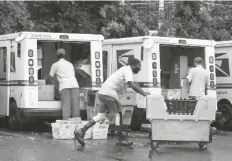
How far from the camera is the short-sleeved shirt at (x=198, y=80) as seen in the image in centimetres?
1491

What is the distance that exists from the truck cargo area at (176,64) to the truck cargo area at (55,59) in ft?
7.38

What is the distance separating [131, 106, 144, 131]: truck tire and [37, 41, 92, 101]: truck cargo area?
1.36 meters

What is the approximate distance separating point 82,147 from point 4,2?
7173 millimetres

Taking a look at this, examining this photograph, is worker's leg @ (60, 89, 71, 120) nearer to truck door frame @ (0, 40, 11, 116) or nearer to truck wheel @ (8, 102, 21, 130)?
truck wheel @ (8, 102, 21, 130)

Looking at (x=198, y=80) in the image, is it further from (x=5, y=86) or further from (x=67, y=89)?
(x=5, y=86)

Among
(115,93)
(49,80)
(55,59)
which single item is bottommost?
(115,93)

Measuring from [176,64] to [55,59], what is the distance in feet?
10.4

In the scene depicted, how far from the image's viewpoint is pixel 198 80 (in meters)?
14.9

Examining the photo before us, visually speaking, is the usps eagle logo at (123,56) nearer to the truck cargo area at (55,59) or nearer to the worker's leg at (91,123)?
the truck cargo area at (55,59)

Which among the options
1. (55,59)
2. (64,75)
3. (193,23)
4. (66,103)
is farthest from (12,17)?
(193,23)

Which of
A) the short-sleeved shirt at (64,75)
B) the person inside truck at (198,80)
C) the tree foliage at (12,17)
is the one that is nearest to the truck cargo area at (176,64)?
the person inside truck at (198,80)

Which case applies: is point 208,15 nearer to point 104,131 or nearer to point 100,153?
point 104,131

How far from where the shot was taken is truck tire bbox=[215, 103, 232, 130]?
1683 centimetres

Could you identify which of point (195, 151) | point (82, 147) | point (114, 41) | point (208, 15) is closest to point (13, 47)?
point (114, 41)
